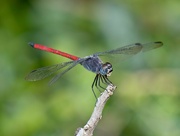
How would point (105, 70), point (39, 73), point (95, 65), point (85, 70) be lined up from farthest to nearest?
1. point (85, 70)
2. point (39, 73)
3. point (95, 65)
4. point (105, 70)

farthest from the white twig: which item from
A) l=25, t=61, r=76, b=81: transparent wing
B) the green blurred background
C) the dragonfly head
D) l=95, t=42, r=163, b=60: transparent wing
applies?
the green blurred background

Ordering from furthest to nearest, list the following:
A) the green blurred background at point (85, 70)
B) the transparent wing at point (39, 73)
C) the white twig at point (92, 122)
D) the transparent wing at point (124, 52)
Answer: the green blurred background at point (85, 70) < the transparent wing at point (124, 52) < the transparent wing at point (39, 73) < the white twig at point (92, 122)

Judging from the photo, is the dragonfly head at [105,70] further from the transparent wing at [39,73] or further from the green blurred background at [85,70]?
the green blurred background at [85,70]

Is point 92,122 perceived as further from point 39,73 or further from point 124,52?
point 124,52

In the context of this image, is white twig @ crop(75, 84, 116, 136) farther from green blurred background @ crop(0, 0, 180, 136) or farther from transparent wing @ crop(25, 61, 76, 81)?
green blurred background @ crop(0, 0, 180, 136)

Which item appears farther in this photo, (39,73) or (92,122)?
(39,73)

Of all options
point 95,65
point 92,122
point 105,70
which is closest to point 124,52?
point 95,65

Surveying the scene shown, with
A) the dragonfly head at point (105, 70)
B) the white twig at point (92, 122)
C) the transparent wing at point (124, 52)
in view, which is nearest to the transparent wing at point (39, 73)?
the transparent wing at point (124, 52)

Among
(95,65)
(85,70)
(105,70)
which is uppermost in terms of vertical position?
(85,70)

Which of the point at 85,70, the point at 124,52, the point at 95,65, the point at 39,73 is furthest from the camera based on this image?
the point at 85,70
